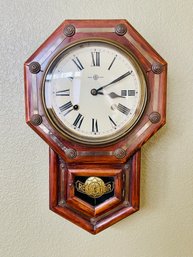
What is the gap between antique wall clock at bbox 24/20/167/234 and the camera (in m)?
0.64

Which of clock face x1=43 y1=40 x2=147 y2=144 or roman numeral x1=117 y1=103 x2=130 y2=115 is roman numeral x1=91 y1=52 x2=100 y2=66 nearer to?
clock face x1=43 y1=40 x2=147 y2=144

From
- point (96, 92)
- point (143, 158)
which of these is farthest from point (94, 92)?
point (143, 158)

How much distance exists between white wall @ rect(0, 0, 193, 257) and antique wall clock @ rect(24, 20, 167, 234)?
0.29 ft

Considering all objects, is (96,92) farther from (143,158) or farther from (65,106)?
(143,158)

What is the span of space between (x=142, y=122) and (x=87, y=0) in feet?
1.04

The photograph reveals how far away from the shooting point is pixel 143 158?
0.74 meters

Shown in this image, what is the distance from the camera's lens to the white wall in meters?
0.71

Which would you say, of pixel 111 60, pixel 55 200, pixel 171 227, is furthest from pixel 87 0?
pixel 171 227

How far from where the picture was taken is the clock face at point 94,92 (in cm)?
64

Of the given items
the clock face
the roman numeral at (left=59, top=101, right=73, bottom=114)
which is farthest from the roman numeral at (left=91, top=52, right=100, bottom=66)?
the roman numeral at (left=59, top=101, right=73, bottom=114)

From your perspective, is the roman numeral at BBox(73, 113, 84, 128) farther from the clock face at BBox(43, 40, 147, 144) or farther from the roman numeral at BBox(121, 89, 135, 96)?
the roman numeral at BBox(121, 89, 135, 96)

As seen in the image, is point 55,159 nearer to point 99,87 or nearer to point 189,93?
point 99,87

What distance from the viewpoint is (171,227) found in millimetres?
771

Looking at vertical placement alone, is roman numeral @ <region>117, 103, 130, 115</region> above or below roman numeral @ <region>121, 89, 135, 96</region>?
below
